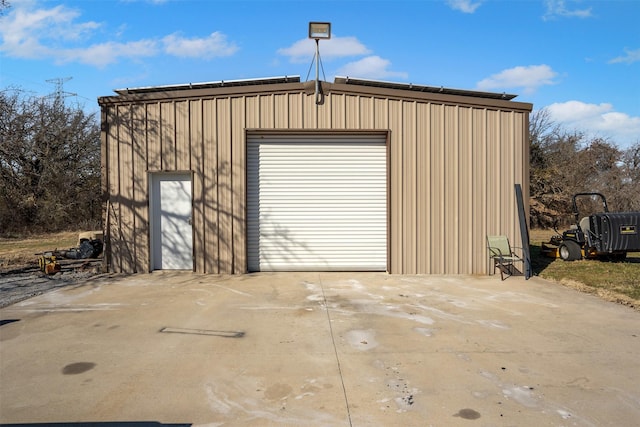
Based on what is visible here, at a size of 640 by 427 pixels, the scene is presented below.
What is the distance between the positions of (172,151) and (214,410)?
6.83 metres

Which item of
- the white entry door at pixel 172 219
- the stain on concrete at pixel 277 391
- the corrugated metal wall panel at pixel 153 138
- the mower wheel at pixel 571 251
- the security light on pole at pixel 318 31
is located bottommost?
the stain on concrete at pixel 277 391

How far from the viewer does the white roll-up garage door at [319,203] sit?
30.5 ft

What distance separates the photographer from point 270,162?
9305mm

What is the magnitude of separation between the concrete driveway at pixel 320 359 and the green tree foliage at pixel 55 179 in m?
14.3

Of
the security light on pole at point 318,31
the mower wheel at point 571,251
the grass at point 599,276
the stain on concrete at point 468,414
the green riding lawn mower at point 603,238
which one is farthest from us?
the mower wheel at point 571,251

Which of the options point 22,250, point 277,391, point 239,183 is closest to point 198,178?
point 239,183

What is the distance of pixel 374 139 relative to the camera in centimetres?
932

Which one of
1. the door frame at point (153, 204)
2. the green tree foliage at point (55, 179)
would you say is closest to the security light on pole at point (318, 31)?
the door frame at point (153, 204)

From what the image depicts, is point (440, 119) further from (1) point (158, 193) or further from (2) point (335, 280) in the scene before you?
(1) point (158, 193)

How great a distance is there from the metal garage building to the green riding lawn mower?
2807 millimetres

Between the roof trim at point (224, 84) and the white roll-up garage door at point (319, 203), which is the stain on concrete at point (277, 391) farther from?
the roof trim at point (224, 84)

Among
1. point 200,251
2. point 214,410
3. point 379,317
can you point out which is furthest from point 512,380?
point 200,251

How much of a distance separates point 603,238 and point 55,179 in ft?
71.1

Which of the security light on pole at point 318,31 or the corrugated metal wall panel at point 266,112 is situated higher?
the security light on pole at point 318,31
